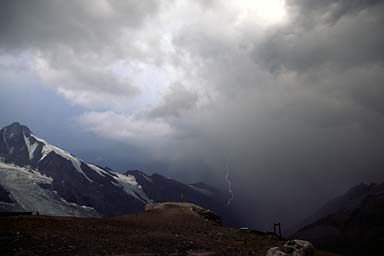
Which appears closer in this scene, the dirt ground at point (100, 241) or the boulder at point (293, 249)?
the dirt ground at point (100, 241)

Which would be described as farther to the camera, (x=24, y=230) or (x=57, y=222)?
(x=57, y=222)

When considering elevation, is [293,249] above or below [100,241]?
above

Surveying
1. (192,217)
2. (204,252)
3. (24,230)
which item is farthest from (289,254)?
(192,217)

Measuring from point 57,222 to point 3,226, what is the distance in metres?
5.63

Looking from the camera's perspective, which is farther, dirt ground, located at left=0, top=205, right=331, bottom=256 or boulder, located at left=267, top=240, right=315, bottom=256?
boulder, located at left=267, top=240, right=315, bottom=256

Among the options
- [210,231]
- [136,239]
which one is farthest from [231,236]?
[136,239]

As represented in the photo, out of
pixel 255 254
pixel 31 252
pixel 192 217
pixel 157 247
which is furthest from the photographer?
pixel 192 217

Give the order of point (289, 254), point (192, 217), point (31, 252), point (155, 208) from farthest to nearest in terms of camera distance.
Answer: point (155, 208) < point (192, 217) < point (289, 254) < point (31, 252)

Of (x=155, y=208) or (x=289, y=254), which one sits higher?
(x=155, y=208)

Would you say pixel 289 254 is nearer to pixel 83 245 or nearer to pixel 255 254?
pixel 255 254

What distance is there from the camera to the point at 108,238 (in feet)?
101

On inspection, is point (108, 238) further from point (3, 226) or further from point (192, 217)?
point (192, 217)

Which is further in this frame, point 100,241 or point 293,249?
point 100,241

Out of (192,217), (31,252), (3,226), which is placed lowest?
(31,252)
